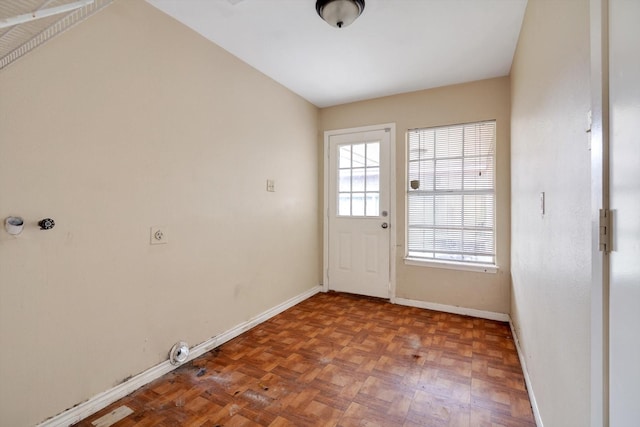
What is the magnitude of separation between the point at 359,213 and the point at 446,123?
1.48m

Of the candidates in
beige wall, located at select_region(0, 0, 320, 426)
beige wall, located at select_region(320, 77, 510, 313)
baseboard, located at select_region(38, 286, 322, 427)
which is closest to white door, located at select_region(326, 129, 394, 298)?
beige wall, located at select_region(320, 77, 510, 313)


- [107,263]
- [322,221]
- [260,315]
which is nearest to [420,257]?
[322,221]

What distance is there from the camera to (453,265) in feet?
10.6

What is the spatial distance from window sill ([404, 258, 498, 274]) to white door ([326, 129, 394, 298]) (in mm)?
335

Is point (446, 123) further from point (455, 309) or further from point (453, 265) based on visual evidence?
point (455, 309)

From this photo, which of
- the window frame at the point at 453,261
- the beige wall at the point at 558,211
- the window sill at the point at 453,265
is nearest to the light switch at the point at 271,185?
the window frame at the point at 453,261

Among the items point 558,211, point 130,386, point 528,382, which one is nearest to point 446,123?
point 558,211

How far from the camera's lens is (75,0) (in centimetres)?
103

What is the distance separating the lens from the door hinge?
→ 0.77 meters

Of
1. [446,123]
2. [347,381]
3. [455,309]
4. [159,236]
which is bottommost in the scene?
[347,381]

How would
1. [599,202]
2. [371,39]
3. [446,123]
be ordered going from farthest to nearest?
[446,123] < [371,39] < [599,202]

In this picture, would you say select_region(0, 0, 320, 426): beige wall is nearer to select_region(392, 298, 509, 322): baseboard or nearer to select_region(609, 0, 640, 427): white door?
select_region(392, 298, 509, 322): baseboard

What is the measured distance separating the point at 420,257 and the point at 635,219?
2957mm

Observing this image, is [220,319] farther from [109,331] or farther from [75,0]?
[75,0]
